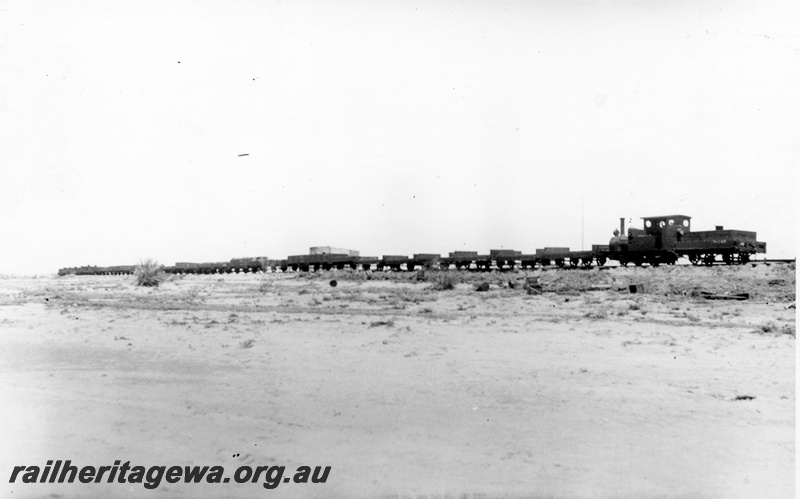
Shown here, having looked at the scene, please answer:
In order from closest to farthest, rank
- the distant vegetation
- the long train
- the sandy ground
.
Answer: the sandy ground → the long train → the distant vegetation

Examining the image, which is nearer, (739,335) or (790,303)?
(739,335)

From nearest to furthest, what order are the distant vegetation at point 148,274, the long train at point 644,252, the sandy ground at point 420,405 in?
1. the sandy ground at point 420,405
2. the long train at point 644,252
3. the distant vegetation at point 148,274

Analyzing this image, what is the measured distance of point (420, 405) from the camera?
582 cm

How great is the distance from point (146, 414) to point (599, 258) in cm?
2893

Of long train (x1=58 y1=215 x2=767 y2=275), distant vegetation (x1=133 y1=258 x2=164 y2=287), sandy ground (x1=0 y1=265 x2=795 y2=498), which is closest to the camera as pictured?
sandy ground (x1=0 y1=265 x2=795 y2=498)

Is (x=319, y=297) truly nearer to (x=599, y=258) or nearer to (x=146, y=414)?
(x=146, y=414)

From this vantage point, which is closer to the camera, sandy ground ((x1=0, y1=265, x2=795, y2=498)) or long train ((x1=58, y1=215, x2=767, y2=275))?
sandy ground ((x1=0, y1=265, x2=795, y2=498))

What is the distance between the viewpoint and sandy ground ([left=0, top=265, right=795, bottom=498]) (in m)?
4.24

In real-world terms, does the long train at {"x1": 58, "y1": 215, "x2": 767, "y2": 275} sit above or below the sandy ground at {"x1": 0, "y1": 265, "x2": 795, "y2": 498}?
above

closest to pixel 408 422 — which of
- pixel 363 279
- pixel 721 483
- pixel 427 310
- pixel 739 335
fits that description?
pixel 721 483

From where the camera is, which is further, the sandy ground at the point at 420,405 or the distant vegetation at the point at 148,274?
the distant vegetation at the point at 148,274

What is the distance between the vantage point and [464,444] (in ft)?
15.7

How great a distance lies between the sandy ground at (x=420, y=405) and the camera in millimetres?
4242

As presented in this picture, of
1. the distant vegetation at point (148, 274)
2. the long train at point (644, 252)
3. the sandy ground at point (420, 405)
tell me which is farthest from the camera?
the distant vegetation at point (148, 274)
